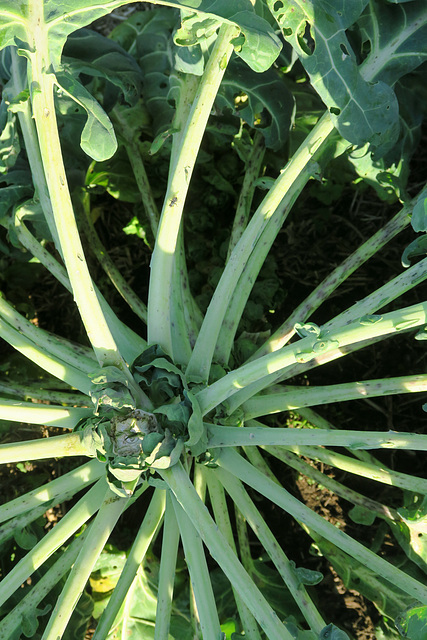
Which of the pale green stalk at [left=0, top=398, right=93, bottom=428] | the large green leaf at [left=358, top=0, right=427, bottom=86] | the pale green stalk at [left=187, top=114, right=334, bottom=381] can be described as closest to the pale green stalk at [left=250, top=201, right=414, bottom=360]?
the pale green stalk at [left=187, top=114, right=334, bottom=381]

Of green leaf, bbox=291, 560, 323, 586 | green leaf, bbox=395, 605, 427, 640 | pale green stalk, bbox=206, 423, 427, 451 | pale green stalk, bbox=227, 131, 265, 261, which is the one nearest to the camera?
green leaf, bbox=395, 605, 427, 640

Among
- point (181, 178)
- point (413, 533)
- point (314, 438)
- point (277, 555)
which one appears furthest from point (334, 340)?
point (413, 533)

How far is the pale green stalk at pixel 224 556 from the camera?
1854 mm

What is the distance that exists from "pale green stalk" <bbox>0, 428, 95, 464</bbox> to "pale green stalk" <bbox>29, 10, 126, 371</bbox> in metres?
0.32

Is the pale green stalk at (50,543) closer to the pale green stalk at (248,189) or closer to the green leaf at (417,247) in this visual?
the pale green stalk at (248,189)

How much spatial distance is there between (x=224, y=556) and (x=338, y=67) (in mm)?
1580

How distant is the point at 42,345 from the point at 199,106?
1.12m

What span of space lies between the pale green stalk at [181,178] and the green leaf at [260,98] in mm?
385

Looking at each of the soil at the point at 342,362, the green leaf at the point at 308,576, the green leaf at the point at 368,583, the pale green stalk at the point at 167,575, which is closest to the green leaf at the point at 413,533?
the green leaf at the point at 368,583

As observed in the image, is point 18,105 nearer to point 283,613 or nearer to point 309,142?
point 309,142

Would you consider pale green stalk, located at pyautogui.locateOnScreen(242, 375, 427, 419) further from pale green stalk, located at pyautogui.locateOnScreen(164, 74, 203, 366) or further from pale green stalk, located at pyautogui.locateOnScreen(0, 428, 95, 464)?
pale green stalk, located at pyautogui.locateOnScreen(0, 428, 95, 464)

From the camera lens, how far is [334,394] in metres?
2.31

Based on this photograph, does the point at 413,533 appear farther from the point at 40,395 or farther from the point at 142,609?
the point at 40,395

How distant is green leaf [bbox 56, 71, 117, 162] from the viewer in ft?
6.82
